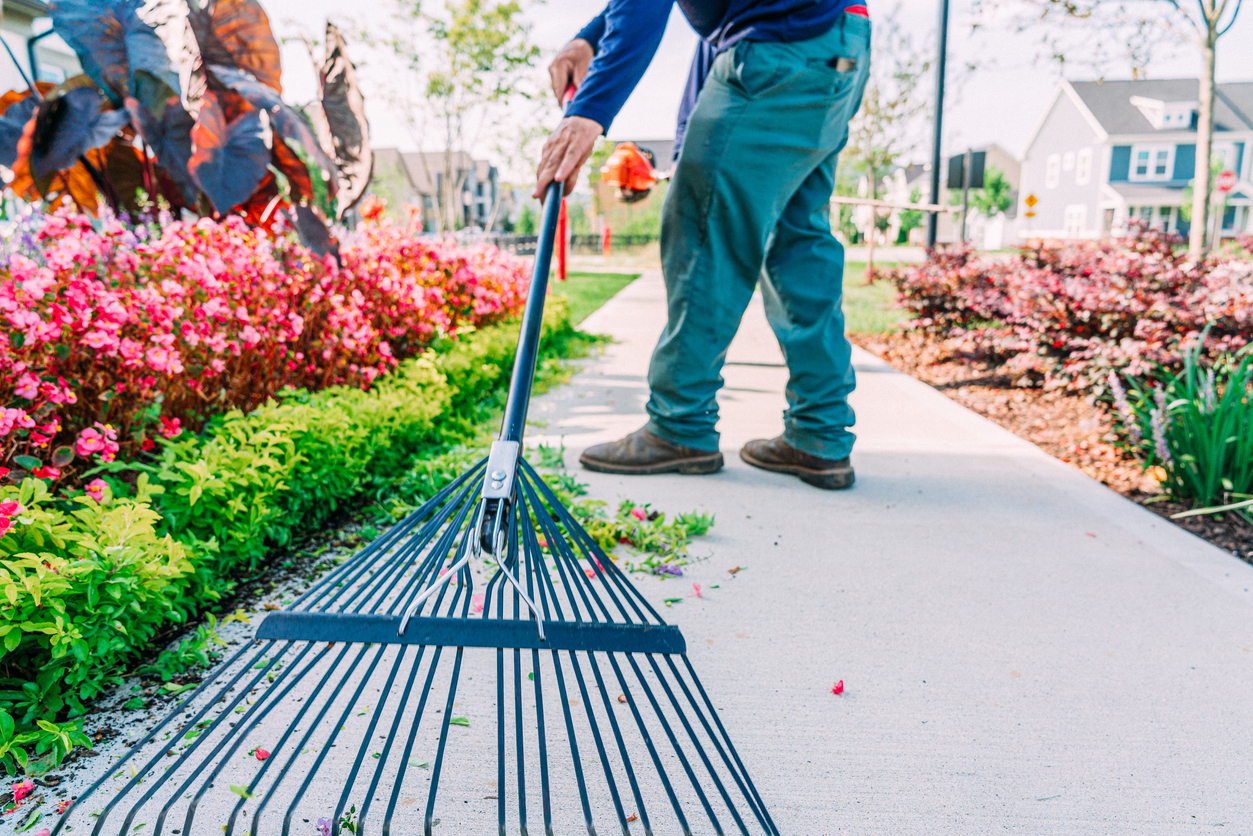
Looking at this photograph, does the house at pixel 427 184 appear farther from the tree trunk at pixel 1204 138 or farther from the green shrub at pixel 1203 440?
the green shrub at pixel 1203 440

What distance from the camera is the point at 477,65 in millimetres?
14969

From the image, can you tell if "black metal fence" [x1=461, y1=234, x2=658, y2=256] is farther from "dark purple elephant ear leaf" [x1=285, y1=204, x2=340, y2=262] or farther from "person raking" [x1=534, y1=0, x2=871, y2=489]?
"person raking" [x1=534, y1=0, x2=871, y2=489]

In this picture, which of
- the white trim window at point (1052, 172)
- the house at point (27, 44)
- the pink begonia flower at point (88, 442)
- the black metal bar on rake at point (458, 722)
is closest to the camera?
the black metal bar on rake at point (458, 722)

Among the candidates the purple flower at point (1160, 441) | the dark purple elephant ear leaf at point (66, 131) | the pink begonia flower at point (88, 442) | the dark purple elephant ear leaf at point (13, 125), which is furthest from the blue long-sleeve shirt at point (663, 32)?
the dark purple elephant ear leaf at point (13, 125)

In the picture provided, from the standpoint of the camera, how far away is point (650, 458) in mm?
2605

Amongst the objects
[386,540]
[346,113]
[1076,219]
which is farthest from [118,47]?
[1076,219]

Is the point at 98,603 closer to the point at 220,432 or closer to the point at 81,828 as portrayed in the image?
the point at 81,828

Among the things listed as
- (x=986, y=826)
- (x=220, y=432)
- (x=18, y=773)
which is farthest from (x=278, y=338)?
(x=986, y=826)

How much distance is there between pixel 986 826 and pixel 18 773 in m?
1.37

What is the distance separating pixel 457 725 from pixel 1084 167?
43573 millimetres

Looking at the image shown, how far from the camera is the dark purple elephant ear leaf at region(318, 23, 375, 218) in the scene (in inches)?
167

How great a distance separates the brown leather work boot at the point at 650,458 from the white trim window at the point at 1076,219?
4047cm

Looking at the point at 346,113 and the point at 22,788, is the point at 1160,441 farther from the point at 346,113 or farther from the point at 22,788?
the point at 346,113

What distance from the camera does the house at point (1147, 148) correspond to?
34.2m
